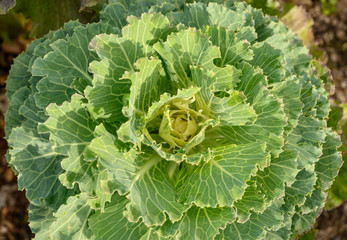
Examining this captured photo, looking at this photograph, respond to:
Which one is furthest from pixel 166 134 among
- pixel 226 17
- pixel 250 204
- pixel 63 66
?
pixel 226 17

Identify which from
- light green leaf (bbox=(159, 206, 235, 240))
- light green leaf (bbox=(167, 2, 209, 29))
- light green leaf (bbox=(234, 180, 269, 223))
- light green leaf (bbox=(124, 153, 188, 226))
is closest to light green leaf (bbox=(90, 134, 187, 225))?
light green leaf (bbox=(124, 153, 188, 226))

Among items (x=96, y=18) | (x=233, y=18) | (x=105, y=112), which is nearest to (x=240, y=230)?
(x=105, y=112)

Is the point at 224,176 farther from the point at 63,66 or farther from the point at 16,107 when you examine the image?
the point at 16,107

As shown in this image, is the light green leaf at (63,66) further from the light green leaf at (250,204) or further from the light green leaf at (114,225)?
the light green leaf at (250,204)

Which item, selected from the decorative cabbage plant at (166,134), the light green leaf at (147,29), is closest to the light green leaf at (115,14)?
the decorative cabbage plant at (166,134)

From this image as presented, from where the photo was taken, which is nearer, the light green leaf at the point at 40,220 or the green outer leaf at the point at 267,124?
the green outer leaf at the point at 267,124

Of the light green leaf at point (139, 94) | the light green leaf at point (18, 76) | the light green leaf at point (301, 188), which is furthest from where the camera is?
the light green leaf at point (18, 76)

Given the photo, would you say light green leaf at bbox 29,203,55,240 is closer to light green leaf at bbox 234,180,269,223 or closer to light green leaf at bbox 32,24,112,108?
light green leaf at bbox 32,24,112,108

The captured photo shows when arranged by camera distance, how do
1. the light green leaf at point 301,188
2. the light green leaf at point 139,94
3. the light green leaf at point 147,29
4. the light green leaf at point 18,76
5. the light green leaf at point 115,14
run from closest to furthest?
the light green leaf at point 139,94 → the light green leaf at point 147,29 → the light green leaf at point 301,188 → the light green leaf at point 115,14 → the light green leaf at point 18,76
